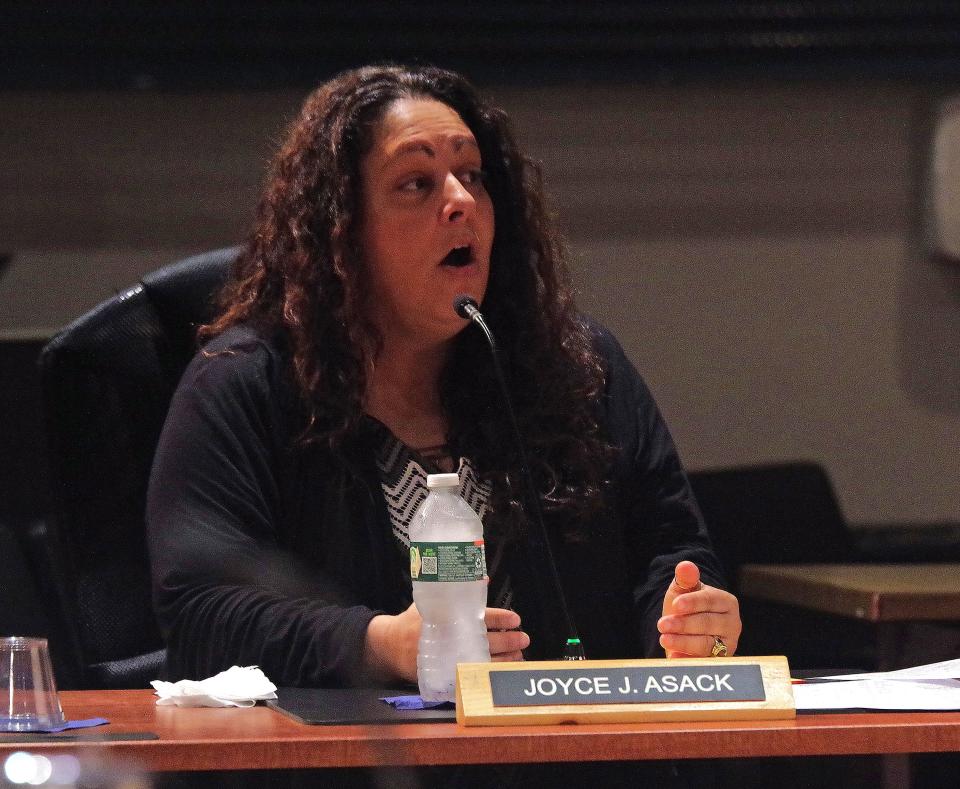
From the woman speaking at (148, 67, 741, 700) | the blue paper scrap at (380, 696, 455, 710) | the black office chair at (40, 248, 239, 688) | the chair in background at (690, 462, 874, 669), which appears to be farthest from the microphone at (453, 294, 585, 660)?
the chair in background at (690, 462, 874, 669)

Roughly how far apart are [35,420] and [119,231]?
2.36ft

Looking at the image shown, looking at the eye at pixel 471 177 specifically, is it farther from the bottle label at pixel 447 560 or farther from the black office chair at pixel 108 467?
the bottle label at pixel 447 560

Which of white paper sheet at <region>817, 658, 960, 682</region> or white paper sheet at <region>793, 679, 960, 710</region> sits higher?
white paper sheet at <region>793, 679, 960, 710</region>

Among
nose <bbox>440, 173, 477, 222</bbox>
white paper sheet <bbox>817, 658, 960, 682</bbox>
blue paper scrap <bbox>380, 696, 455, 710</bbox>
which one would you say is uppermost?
nose <bbox>440, 173, 477, 222</bbox>

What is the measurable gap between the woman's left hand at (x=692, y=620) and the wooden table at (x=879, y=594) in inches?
33.2

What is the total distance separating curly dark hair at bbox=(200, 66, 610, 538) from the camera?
1.82 metres

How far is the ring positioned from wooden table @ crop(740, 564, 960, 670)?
839 mm

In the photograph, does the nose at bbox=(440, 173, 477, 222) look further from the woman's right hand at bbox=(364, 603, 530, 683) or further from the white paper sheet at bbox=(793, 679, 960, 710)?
the white paper sheet at bbox=(793, 679, 960, 710)

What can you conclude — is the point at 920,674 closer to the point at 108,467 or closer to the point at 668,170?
the point at 108,467

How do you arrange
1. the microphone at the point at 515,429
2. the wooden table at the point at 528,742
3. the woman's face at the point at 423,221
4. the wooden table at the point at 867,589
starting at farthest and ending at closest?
the wooden table at the point at 867,589 < the woman's face at the point at 423,221 < the microphone at the point at 515,429 < the wooden table at the point at 528,742

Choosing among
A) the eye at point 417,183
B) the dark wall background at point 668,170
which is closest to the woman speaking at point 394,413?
the eye at point 417,183

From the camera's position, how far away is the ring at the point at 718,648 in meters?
1.45

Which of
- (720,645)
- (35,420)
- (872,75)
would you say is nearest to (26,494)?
(35,420)

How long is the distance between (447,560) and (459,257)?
2.13ft
